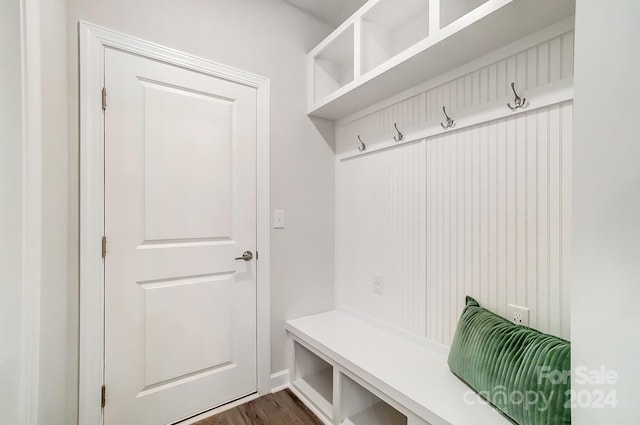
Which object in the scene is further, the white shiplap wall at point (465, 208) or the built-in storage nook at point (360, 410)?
the built-in storage nook at point (360, 410)

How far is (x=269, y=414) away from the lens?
64.9 inches

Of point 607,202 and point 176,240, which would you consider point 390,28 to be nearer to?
point 607,202

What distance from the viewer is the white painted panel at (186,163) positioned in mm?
1491

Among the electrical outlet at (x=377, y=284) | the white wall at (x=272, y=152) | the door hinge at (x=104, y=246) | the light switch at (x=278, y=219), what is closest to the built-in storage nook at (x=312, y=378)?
the white wall at (x=272, y=152)

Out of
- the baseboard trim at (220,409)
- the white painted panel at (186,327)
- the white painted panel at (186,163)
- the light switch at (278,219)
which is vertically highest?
the white painted panel at (186,163)

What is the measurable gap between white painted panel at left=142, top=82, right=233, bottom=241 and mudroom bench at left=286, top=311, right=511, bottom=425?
0.95 m

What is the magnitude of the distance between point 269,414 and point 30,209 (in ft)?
5.13

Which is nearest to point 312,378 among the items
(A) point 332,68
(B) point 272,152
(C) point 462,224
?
(C) point 462,224

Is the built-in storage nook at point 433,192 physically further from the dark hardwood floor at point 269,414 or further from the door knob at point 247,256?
the door knob at point 247,256

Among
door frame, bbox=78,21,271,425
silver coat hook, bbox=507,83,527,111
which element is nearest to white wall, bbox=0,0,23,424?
door frame, bbox=78,21,271,425

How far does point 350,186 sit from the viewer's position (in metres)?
2.13

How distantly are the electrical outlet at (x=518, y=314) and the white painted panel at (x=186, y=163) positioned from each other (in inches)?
61.0

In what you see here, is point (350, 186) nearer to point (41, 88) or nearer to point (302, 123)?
point (302, 123)

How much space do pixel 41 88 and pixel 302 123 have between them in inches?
54.9
